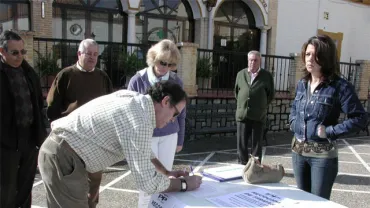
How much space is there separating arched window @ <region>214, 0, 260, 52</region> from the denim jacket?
9070 mm

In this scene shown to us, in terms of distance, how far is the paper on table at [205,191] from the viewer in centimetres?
201

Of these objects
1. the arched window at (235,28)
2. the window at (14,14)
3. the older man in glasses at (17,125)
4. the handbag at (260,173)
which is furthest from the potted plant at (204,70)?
the handbag at (260,173)

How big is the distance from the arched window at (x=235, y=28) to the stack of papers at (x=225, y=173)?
928 centimetres

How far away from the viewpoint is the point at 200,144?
784 cm

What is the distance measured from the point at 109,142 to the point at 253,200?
86 centimetres

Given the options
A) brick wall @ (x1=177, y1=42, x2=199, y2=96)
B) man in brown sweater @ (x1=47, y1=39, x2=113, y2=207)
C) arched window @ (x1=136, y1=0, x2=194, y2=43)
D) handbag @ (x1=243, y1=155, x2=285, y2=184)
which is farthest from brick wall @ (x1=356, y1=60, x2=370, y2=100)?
handbag @ (x1=243, y1=155, x2=285, y2=184)

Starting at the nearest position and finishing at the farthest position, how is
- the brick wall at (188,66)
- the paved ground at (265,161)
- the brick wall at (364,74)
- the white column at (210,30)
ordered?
1. the paved ground at (265,161)
2. the brick wall at (188,66)
3. the white column at (210,30)
4. the brick wall at (364,74)

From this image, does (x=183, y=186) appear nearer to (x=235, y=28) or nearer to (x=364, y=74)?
(x=235, y=28)

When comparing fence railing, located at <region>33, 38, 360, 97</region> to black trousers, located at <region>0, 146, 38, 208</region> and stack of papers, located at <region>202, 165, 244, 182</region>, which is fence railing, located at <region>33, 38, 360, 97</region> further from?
stack of papers, located at <region>202, 165, 244, 182</region>

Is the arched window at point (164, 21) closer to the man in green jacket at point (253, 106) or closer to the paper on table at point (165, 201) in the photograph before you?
the man in green jacket at point (253, 106)

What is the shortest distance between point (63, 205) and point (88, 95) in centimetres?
165

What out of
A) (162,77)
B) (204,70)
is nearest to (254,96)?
(162,77)

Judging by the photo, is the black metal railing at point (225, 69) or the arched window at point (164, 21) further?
the arched window at point (164, 21)

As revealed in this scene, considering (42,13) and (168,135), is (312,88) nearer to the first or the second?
(168,135)
